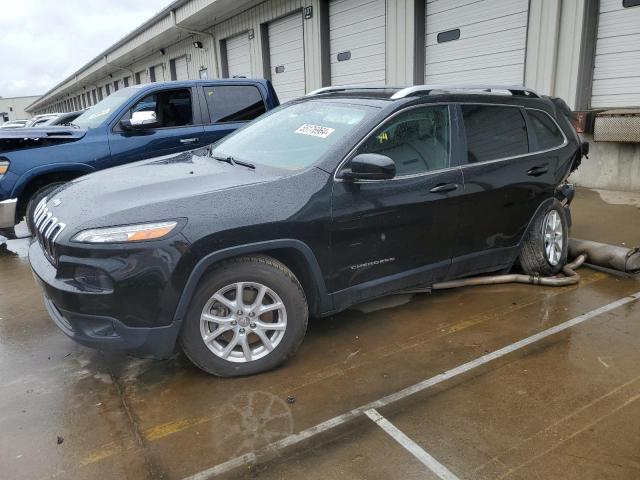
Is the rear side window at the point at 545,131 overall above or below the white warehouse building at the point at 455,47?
below

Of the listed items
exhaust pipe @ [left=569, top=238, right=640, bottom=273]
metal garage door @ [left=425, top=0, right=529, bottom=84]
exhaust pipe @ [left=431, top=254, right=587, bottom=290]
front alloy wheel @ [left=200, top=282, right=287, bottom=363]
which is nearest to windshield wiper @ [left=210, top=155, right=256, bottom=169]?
front alloy wheel @ [left=200, top=282, right=287, bottom=363]

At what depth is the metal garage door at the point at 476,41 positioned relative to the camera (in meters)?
8.66

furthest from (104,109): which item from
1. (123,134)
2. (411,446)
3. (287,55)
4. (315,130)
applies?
(287,55)

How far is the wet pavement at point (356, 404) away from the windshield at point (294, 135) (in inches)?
50.9

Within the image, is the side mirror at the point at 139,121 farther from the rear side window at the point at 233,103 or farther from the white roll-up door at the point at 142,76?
the white roll-up door at the point at 142,76

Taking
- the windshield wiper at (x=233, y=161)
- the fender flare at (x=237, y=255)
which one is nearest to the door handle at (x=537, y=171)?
the fender flare at (x=237, y=255)

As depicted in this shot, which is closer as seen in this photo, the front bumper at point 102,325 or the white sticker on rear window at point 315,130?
the front bumper at point 102,325

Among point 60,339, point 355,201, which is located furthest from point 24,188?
point 355,201

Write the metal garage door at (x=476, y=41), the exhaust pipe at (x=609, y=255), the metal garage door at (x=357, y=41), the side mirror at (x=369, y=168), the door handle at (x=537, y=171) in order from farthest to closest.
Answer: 1. the metal garage door at (x=357, y=41)
2. the metal garage door at (x=476, y=41)
3. the exhaust pipe at (x=609, y=255)
4. the door handle at (x=537, y=171)
5. the side mirror at (x=369, y=168)

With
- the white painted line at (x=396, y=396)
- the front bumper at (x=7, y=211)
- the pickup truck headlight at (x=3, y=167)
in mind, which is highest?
the pickup truck headlight at (x=3, y=167)

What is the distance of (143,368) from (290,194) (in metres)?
1.48

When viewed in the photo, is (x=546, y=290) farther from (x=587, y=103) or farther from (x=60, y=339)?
(x=587, y=103)

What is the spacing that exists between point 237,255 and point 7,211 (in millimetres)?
3822

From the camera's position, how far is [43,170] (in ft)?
18.1
